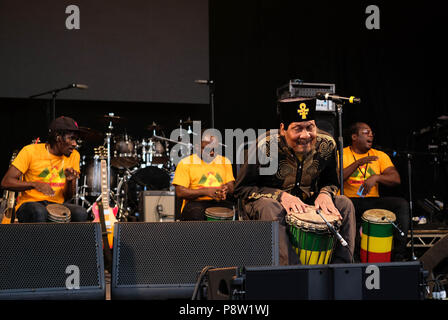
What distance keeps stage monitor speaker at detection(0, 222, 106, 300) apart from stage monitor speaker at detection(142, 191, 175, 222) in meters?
4.24


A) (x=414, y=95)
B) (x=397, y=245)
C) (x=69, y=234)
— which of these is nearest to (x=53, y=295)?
(x=69, y=234)

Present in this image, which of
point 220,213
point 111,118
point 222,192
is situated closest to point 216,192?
point 222,192

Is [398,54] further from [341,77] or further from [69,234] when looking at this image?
[69,234]

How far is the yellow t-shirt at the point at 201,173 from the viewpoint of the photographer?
5.58 m

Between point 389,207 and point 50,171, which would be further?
point 389,207

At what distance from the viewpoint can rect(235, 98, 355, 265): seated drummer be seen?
139 inches

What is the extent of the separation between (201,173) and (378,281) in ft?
11.5

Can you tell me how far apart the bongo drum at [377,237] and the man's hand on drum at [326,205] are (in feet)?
4.02

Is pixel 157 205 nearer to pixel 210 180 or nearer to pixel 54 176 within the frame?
pixel 210 180

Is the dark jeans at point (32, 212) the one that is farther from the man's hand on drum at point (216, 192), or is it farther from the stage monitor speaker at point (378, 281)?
the stage monitor speaker at point (378, 281)

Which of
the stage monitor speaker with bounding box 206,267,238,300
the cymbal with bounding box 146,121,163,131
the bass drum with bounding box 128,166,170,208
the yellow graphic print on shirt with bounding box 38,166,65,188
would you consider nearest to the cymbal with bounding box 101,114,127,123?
the cymbal with bounding box 146,121,163,131

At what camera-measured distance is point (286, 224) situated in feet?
11.5

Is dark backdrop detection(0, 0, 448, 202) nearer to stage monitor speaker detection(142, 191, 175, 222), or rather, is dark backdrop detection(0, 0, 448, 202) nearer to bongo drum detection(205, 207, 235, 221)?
stage monitor speaker detection(142, 191, 175, 222)

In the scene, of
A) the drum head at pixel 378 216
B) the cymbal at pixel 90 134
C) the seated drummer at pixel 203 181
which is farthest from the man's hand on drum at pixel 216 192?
the cymbal at pixel 90 134
